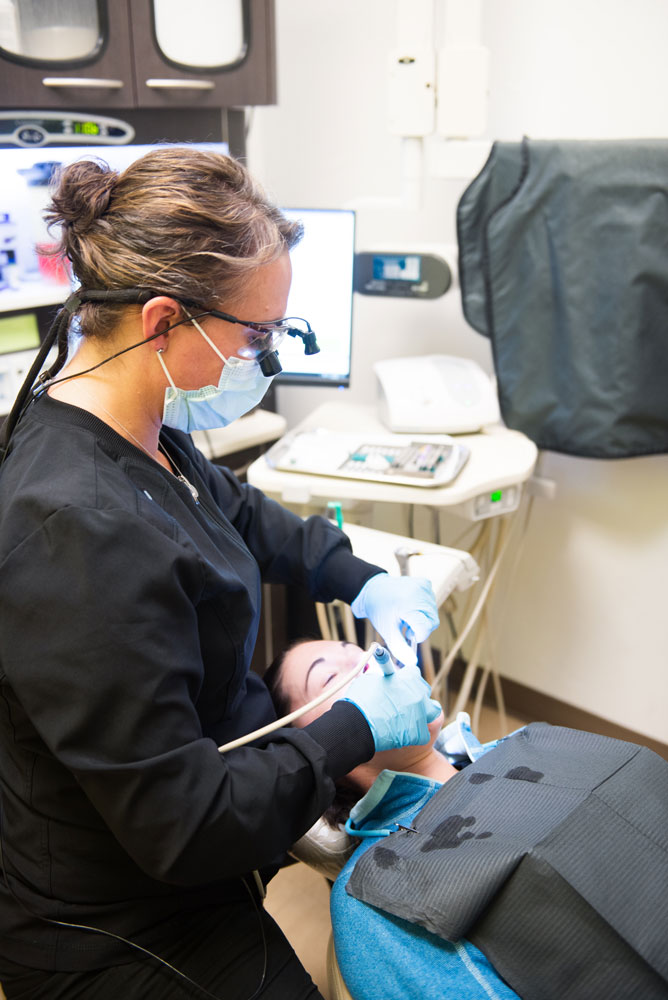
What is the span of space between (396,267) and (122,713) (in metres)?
1.49

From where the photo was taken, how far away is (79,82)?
1.66 m

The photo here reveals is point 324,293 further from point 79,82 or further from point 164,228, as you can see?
point 164,228

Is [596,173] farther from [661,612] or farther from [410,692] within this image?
[410,692]

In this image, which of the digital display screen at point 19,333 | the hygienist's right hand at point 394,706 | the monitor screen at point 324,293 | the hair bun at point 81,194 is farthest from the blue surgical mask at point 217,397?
the digital display screen at point 19,333

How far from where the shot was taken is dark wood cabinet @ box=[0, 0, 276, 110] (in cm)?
162

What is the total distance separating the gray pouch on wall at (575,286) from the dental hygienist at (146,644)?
928 millimetres

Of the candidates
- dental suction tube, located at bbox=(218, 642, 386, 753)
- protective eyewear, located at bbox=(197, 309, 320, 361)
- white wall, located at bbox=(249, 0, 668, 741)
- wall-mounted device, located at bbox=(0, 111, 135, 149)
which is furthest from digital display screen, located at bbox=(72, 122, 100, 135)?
dental suction tube, located at bbox=(218, 642, 386, 753)

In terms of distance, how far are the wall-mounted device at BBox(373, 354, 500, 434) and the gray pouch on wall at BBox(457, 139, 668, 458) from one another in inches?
2.6

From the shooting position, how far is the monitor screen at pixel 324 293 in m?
1.97

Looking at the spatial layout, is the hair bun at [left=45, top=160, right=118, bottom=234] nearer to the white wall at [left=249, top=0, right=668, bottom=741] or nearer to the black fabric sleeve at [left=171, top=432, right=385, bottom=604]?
the black fabric sleeve at [left=171, top=432, right=385, bottom=604]

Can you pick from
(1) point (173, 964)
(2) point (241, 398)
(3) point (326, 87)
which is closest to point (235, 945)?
(1) point (173, 964)

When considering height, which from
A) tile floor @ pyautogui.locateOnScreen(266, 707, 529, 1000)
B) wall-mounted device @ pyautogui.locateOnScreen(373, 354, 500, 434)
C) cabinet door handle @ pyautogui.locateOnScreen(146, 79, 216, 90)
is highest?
cabinet door handle @ pyautogui.locateOnScreen(146, 79, 216, 90)

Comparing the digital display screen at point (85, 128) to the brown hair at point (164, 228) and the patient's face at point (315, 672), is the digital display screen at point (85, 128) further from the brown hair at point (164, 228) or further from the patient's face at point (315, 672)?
the patient's face at point (315, 672)

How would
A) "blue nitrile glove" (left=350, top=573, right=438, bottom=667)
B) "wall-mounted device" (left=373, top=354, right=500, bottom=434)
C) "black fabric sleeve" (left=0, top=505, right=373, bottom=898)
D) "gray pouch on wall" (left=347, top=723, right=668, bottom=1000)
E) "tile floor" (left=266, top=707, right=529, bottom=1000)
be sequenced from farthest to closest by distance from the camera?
"wall-mounted device" (left=373, top=354, right=500, bottom=434) < "tile floor" (left=266, top=707, right=529, bottom=1000) < "blue nitrile glove" (left=350, top=573, right=438, bottom=667) < "gray pouch on wall" (left=347, top=723, right=668, bottom=1000) < "black fabric sleeve" (left=0, top=505, right=373, bottom=898)
